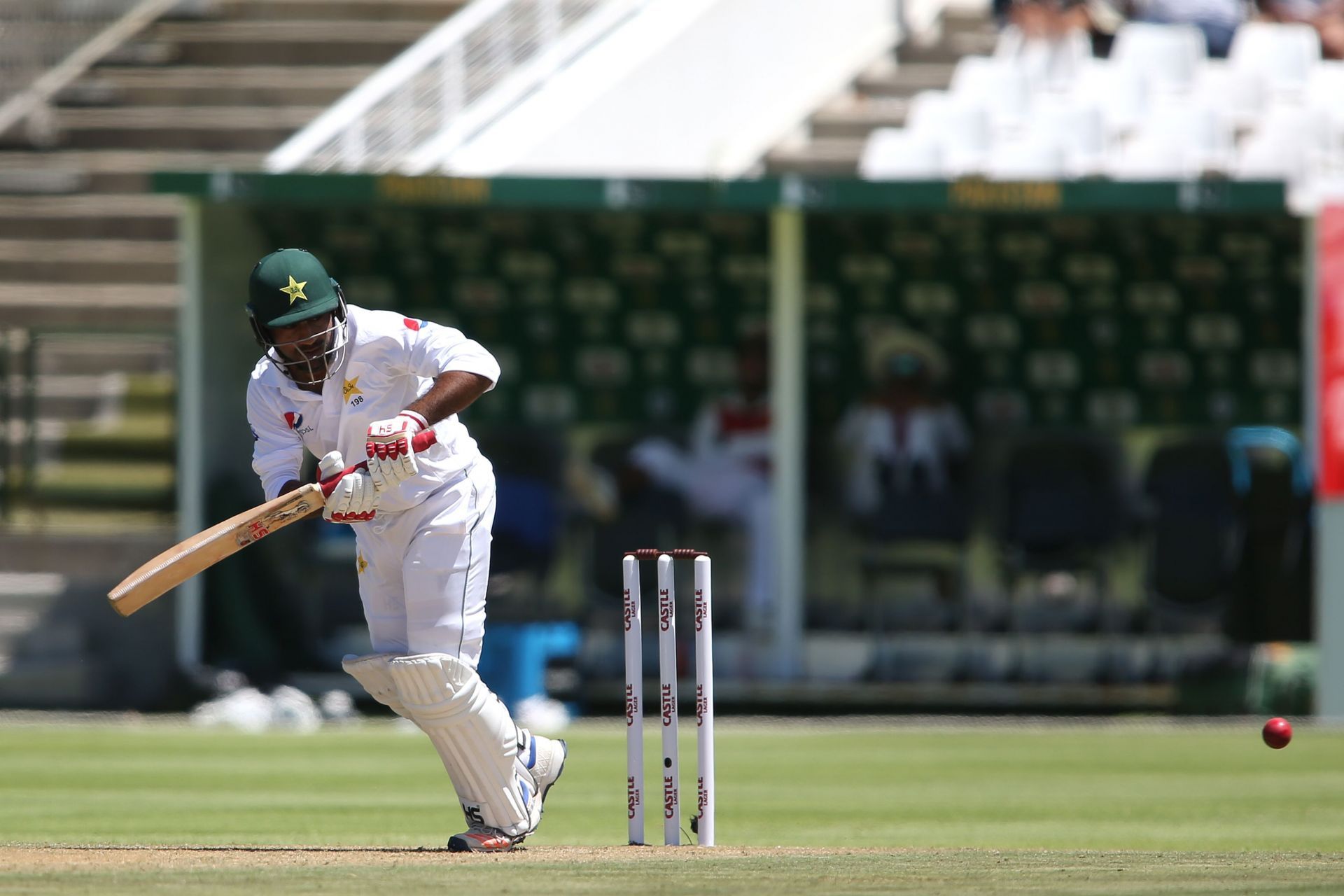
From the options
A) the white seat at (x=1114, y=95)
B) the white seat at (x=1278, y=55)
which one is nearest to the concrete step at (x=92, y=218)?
the white seat at (x=1114, y=95)

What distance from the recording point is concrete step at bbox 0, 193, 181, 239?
16.2m

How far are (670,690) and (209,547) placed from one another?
137cm

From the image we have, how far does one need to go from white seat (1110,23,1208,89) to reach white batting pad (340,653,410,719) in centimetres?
1057

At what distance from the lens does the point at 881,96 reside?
16406mm

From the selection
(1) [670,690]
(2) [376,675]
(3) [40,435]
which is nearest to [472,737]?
(2) [376,675]

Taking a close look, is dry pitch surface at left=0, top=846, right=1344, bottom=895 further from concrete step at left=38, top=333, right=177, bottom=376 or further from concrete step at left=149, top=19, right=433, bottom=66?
concrete step at left=149, top=19, right=433, bottom=66

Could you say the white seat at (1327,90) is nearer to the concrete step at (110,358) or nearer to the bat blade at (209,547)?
the concrete step at (110,358)

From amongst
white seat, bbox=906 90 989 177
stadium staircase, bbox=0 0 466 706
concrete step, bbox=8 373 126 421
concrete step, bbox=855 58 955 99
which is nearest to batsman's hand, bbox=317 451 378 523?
stadium staircase, bbox=0 0 466 706

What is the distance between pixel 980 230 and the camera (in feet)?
45.9

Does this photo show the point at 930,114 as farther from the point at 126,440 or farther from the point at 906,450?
the point at 126,440

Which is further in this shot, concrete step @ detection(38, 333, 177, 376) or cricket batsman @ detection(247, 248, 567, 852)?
concrete step @ detection(38, 333, 177, 376)

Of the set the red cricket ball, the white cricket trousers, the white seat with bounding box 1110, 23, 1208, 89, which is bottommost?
the red cricket ball

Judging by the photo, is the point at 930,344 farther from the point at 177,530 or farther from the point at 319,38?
the point at 319,38

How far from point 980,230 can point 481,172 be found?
11.0 ft
